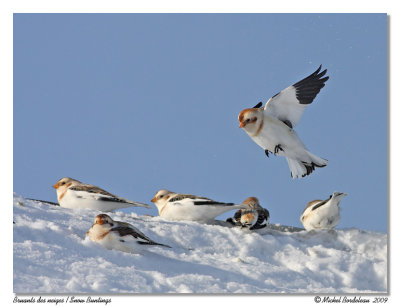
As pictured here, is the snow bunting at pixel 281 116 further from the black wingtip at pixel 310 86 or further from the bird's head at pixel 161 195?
the bird's head at pixel 161 195

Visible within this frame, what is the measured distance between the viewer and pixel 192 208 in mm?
8672

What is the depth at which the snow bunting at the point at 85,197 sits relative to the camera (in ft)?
29.1

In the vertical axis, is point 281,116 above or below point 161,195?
above

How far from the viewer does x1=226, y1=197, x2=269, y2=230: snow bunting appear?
8250mm

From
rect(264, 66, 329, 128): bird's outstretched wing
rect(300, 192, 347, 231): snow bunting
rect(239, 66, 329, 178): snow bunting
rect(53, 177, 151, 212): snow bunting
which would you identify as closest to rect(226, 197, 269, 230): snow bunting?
rect(300, 192, 347, 231): snow bunting

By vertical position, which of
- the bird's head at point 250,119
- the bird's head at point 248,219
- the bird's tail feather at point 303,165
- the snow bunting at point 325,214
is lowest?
the bird's head at point 248,219

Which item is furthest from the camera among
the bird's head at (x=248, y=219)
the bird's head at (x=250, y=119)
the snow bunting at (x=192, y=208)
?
the bird's head at (x=250, y=119)

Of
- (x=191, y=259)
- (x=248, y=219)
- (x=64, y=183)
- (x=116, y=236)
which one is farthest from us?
(x=64, y=183)

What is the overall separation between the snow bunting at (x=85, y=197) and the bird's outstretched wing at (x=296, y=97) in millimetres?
1941

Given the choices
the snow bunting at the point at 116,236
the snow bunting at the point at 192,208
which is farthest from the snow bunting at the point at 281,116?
the snow bunting at the point at 116,236

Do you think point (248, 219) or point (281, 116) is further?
point (281, 116)

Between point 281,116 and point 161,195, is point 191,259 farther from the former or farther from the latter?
point 281,116

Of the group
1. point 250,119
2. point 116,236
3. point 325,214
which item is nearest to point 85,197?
point 250,119

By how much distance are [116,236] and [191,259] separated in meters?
0.83
